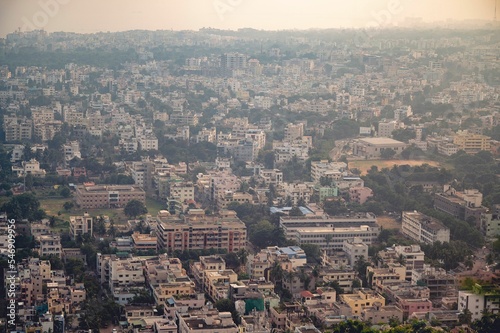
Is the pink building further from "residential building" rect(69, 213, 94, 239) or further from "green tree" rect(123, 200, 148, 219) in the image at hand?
"residential building" rect(69, 213, 94, 239)

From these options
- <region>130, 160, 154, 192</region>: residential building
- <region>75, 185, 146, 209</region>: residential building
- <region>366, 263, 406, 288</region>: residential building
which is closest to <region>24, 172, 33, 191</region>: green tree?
<region>75, 185, 146, 209</region>: residential building

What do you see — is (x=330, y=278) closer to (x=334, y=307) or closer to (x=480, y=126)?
(x=334, y=307)

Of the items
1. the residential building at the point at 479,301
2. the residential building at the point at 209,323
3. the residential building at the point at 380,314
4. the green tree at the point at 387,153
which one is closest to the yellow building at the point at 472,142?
the green tree at the point at 387,153

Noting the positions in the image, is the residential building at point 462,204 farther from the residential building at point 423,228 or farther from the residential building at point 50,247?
the residential building at point 50,247

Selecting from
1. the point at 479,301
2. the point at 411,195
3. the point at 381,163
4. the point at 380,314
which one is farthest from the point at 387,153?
the point at 479,301

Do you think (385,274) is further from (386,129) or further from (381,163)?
(386,129)

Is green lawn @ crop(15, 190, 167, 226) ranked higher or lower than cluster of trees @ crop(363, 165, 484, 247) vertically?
lower

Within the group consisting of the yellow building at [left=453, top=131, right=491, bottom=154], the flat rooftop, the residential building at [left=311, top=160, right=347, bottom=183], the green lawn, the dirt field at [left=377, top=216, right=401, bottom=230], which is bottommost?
the green lawn
